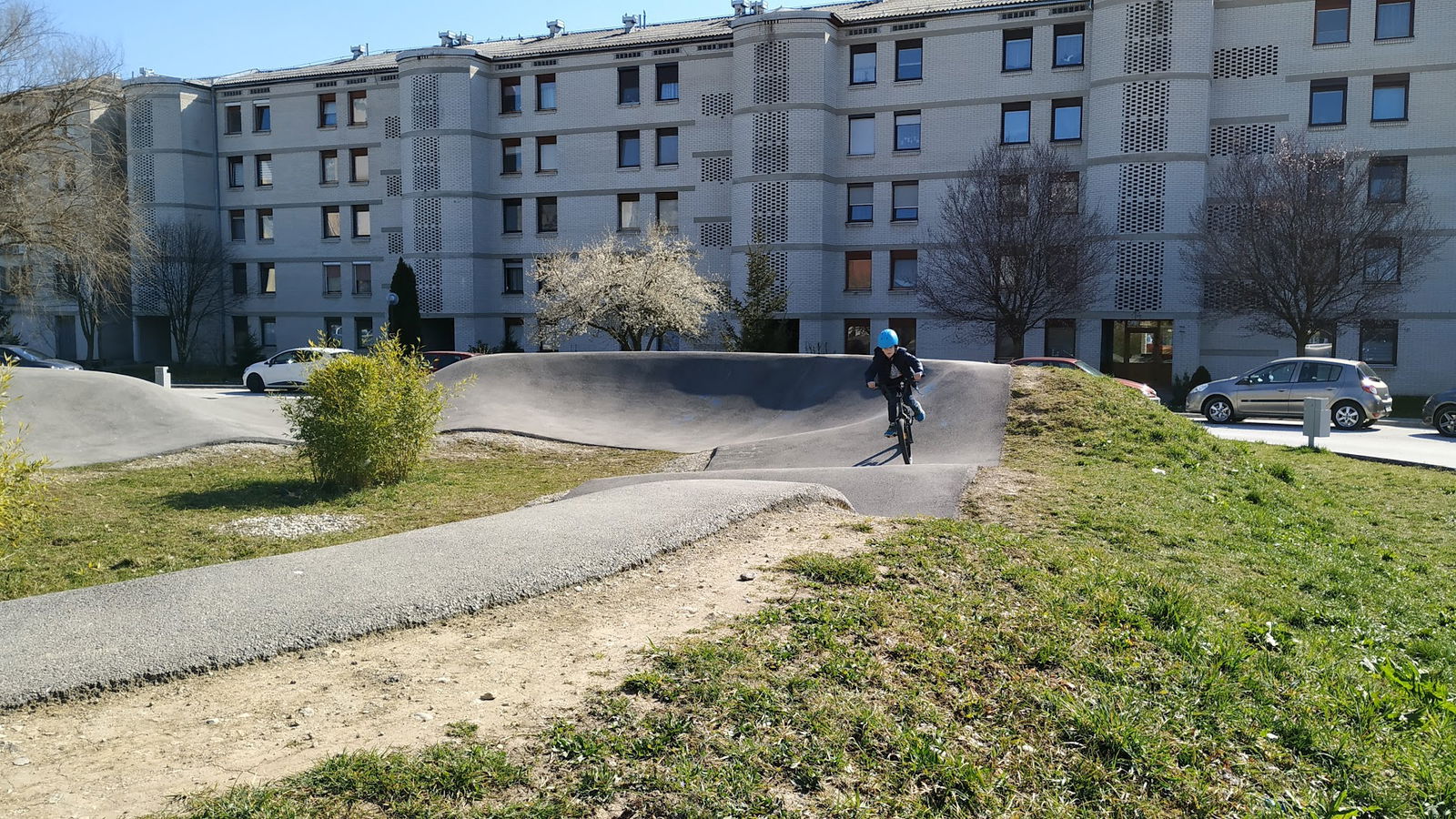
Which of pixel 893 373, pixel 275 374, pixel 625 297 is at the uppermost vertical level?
pixel 625 297

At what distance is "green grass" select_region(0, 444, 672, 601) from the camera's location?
9406 mm

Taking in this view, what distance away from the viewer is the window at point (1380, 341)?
34906 millimetres

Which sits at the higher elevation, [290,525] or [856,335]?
[856,335]

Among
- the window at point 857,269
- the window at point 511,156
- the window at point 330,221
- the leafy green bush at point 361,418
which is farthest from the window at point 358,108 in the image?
the leafy green bush at point 361,418

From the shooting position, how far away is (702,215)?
141 feet

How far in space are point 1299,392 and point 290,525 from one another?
23030 millimetres

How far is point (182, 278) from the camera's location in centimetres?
4900

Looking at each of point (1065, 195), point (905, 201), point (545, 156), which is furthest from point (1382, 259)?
point (545, 156)

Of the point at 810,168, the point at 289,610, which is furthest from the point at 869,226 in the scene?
the point at 289,610

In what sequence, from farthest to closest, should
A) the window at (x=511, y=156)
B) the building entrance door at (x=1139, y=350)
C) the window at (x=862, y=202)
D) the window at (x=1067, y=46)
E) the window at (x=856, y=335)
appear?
the window at (x=511, y=156) → the window at (x=856, y=335) → the window at (x=862, y=202) → the window at (x=1067, y=46) → the building entrance door at (x=1139, y=350)

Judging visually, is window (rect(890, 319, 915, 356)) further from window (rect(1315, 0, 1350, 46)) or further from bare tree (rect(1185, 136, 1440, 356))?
window (rect(1315, 0, 1350, 46))

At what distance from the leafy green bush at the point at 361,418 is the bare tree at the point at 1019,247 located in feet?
82.2

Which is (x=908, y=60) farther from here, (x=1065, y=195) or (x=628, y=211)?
(x=628, y=211)

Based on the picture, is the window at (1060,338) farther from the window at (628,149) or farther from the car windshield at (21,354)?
the car windshield at (21,354)
